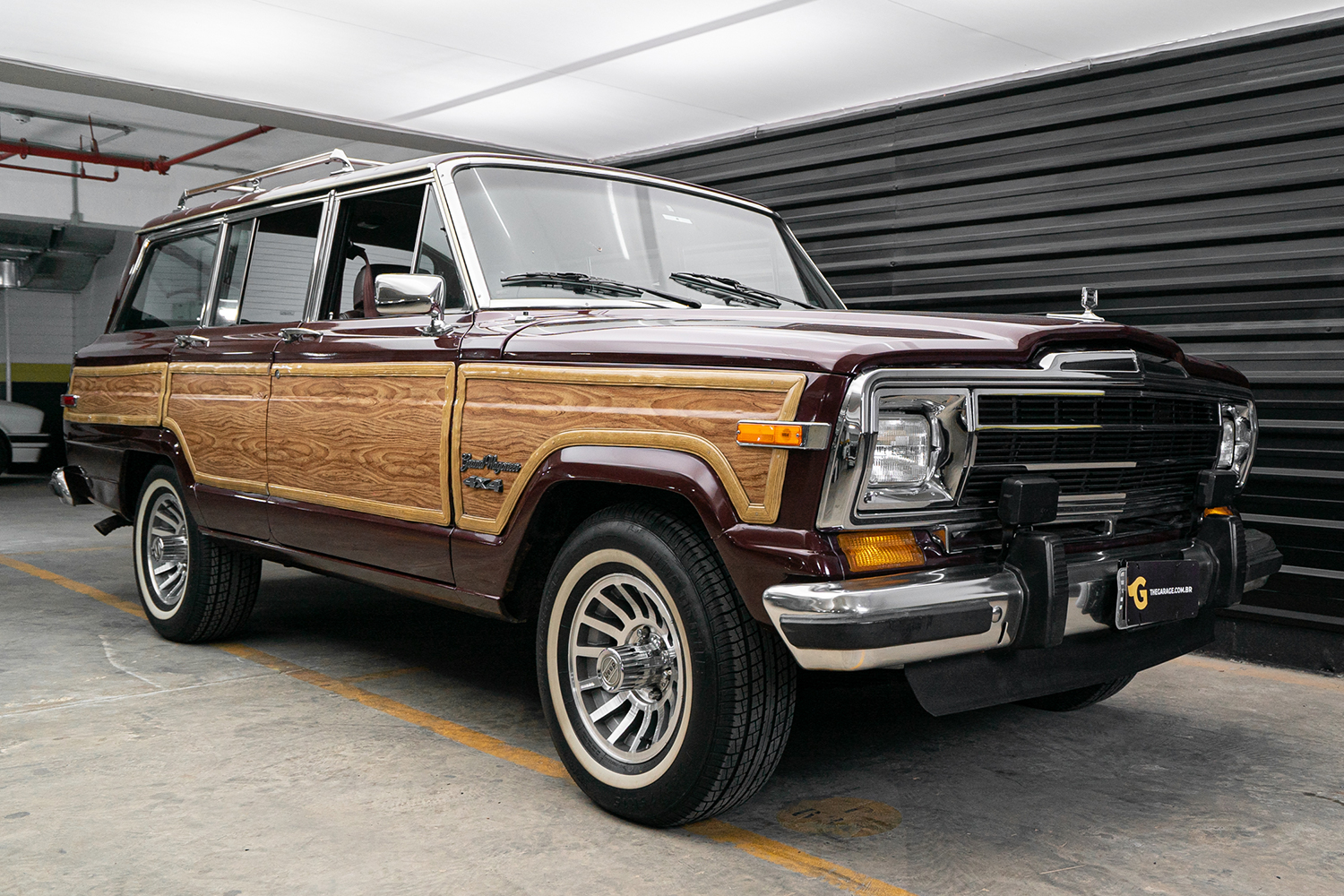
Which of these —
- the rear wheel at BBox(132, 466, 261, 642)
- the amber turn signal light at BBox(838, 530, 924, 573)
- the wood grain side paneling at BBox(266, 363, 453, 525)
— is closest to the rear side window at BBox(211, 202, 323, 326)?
the wood grain side paneling at BBox(266, 363, 453, 525)

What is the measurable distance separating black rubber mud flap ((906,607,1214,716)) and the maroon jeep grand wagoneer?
1 cm

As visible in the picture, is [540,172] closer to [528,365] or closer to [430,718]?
[528,365]

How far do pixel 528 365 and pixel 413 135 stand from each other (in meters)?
6.17

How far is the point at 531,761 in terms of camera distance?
3.66 metres

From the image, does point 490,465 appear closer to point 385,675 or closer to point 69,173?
point 385,675

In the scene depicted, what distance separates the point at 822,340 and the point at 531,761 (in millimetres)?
1803

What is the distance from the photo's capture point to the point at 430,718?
4109mm

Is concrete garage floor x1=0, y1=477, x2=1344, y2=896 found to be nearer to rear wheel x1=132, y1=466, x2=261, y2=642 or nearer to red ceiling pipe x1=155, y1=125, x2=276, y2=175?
rear wheel x1=132, y1=466, x2=261, y2=642

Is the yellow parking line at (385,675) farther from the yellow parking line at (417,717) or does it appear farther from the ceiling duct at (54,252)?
the ceiling duct at (54,252)

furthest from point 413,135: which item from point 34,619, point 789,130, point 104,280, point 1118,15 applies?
point 104,280

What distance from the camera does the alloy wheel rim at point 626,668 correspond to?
9.98 ft

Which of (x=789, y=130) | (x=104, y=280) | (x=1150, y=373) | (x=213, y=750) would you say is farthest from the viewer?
(x=104, y=280)

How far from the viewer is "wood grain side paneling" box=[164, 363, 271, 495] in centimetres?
461

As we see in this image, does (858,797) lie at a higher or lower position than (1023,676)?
lower
